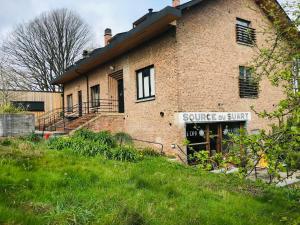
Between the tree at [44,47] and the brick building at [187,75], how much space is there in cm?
2187

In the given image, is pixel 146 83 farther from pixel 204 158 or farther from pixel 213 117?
pixel 204 158

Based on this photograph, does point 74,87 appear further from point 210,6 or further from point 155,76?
point 210,6

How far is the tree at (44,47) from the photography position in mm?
35125

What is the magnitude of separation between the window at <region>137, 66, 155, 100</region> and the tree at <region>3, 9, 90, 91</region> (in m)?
23.6

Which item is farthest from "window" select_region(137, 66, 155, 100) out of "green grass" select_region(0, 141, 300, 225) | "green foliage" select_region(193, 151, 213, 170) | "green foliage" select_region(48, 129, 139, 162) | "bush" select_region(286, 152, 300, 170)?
"bush" select_region(286, 152, 300, 170)

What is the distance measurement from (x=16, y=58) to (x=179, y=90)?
2949 centimetres

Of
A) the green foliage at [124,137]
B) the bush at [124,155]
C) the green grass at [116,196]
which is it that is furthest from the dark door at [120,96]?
the green grass at [116,196]

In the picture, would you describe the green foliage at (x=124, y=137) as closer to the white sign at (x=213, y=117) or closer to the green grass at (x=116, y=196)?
the white sign at (x=213, y=117)

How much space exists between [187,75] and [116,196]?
7.79 meters

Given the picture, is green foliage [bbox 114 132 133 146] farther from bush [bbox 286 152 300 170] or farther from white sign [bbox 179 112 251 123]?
bush [bbox 286 152 300 170]

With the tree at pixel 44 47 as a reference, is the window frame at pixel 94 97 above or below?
below

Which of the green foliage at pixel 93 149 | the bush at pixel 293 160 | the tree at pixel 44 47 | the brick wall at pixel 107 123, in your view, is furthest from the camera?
the tree at pixel 44 47

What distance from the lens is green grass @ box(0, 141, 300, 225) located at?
4.08m

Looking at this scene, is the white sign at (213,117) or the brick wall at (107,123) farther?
the brick wall at (107,123)
